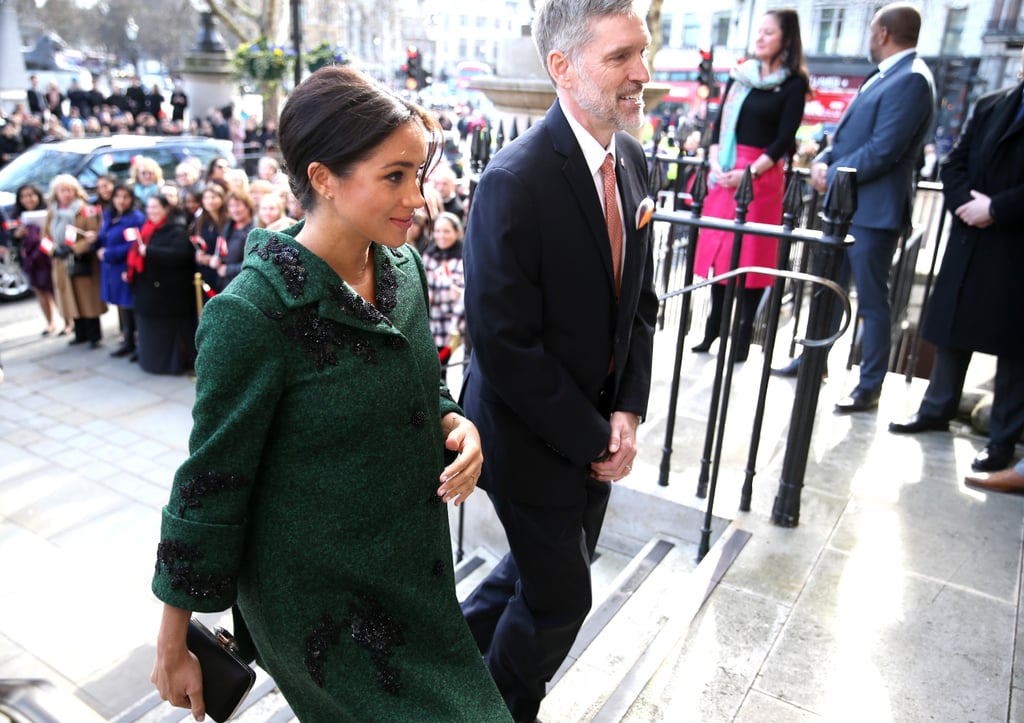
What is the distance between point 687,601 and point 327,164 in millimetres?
2020

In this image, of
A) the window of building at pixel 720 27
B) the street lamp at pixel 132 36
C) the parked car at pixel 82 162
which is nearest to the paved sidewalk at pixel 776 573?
the parked car at pixel 82 162

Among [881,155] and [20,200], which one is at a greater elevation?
[881,155]

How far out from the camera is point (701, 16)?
1786 inches

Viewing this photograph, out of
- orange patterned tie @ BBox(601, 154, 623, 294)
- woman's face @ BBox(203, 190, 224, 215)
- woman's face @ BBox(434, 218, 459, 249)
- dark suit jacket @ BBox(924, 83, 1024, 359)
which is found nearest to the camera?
orange patterned tie @ BBox(601, 154, 623, 294)

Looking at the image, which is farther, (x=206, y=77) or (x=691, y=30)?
(x=691, y=30)

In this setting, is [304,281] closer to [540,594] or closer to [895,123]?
[540,594]

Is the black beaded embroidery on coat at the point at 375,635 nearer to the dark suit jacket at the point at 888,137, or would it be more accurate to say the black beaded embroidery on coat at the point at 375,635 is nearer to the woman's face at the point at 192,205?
the dark suit jacket at the point at 888,137

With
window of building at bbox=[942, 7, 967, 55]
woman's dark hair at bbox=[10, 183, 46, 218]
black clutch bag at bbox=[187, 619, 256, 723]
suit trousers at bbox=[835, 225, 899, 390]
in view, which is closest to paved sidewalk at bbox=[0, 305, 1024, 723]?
suit trousers at bbox=[835, 225, 899, 390]

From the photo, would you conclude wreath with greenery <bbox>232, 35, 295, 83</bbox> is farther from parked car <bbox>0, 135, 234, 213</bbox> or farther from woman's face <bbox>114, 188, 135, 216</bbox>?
woman's face <bbox>114, 188, 135, 216</bbox>

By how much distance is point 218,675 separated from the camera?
1449 mm

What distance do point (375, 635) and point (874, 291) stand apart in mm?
3704

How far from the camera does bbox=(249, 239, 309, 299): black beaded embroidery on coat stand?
135 cm

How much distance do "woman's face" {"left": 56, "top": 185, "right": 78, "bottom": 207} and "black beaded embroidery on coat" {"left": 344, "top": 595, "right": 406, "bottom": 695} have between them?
7808 mm

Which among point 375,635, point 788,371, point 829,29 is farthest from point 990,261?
point 829,29
